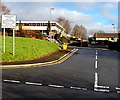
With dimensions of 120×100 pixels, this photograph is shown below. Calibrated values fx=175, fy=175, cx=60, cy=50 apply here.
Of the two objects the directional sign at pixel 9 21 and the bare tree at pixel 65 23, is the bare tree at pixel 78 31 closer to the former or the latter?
the bare tree at pixel 65 23

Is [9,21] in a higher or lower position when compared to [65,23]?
lower

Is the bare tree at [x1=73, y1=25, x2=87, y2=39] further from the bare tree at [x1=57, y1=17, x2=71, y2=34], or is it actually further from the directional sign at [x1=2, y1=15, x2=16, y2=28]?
the directional sign at [x1=2, y1=15, x2=16, y2=28]

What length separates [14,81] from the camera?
7766 millimetres

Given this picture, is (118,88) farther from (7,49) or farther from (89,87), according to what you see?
(7,49)

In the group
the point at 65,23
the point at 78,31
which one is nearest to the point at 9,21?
the point at 65,23

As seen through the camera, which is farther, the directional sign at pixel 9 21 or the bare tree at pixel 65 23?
the bare tree at pixel 65 23

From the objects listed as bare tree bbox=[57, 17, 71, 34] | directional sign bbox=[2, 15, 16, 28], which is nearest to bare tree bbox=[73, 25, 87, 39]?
bare tree bbox=[57, 17, 71, 34]

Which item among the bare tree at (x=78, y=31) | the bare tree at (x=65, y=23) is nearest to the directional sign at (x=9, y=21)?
the bare tree at (x=65, y=23)

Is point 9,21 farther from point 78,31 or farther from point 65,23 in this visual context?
point 78,31

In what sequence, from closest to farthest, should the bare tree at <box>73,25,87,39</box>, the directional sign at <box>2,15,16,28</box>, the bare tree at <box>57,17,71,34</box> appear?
the directional sign at <box>2,15,16,28</box> < the bare tree at <box>57,17,71,34</box> < the bare tree at <box>73,25,87,39</box>

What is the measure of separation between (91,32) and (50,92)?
5188 inches

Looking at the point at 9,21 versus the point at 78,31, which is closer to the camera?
the point at 9,21

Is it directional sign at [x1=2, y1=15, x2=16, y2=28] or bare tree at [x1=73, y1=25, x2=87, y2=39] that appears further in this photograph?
bare tree at [x1=73, y1=25, x2=87, y2=39]

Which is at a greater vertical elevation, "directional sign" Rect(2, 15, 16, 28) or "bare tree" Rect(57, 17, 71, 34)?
"bare tree" Rect(57, 17, 71, 34)
